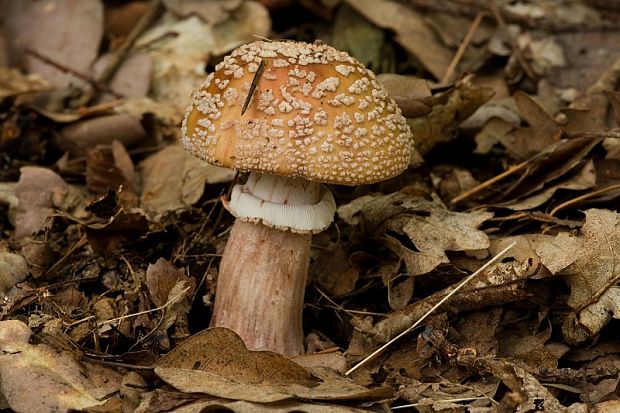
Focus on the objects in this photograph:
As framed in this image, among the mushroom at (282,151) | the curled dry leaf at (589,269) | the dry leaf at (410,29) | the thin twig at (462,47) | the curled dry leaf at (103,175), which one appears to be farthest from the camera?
the dry leaf at (410,29)

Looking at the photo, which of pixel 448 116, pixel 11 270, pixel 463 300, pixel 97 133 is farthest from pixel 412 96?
pixel 11 270

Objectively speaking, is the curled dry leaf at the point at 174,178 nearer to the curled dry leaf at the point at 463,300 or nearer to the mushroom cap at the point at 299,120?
the mushroom cap at the point at 299,120

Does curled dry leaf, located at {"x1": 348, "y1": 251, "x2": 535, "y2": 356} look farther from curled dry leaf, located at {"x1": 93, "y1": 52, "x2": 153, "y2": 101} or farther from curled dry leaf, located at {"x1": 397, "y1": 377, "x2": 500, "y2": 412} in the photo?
curled dry leaf, located at {"x1": 93, "y1": 52, "x2": 153, "y2": 101}

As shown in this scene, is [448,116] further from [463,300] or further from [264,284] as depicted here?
[264,284]

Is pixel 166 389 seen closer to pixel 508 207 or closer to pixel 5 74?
pixel 508 207

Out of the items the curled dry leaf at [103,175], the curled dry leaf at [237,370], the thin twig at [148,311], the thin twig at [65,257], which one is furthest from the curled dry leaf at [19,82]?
the curled dry leaf at [237,370]

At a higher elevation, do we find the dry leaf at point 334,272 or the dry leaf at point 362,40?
the dry leaf at point 362,40

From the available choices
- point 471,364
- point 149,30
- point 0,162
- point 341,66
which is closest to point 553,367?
point 471,364

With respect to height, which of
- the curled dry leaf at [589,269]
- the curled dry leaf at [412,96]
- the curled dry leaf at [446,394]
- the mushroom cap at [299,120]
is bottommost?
the curled dry leaf at [446,394]
